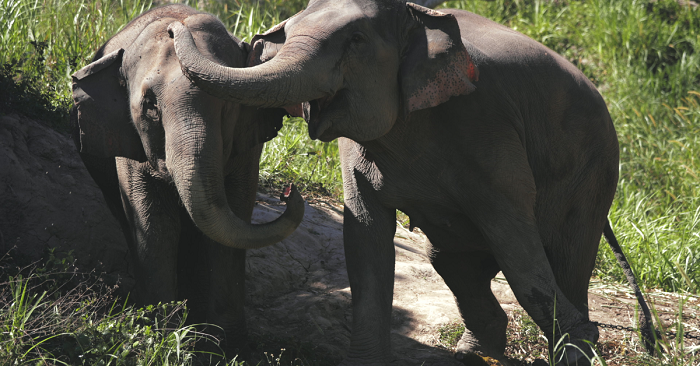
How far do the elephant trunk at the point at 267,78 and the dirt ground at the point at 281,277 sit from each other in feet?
5.96

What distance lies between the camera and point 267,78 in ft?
8.99

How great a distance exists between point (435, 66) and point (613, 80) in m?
7.57

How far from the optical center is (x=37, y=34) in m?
7.01

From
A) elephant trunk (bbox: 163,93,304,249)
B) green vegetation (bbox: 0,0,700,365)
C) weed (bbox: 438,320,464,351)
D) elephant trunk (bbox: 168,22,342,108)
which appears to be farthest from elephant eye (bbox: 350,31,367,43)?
weed (bbox: 438,320,464,351)

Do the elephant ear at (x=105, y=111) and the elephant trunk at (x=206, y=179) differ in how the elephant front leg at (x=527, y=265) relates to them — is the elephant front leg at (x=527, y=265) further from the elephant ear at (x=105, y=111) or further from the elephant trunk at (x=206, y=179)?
the elephant ear at (x=105, y=111)

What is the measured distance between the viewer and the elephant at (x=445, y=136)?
3014 mm

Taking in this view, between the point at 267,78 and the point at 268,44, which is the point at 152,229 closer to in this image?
the point at 268,44

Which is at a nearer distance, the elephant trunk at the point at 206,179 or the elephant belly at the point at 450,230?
the elephant trunk at the point at 206,179

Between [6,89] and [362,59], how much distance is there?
3250 millimetres

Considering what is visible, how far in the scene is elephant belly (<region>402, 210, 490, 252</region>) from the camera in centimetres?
365

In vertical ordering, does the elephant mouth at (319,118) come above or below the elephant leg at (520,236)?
above

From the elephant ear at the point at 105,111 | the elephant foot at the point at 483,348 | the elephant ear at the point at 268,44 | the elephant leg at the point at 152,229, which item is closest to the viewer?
the elephant ear at the point at 268,44

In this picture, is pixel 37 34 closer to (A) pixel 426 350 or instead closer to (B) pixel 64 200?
(B) pixel 64 200

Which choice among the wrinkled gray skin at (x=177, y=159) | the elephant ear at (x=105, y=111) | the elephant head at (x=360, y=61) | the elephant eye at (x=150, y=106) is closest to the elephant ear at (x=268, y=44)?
the elephant head at (x=360, y=61)
